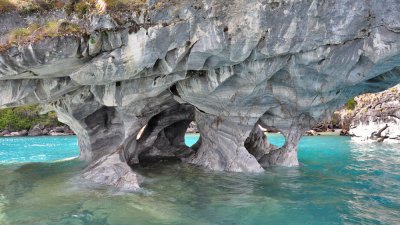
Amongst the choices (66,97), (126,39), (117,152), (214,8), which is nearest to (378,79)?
(214,8)

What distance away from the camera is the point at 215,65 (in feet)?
47.4

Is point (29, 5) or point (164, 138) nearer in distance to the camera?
point (29, 5)

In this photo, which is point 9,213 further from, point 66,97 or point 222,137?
point 222,137

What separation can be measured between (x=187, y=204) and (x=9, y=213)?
238 inches

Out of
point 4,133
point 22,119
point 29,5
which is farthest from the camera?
point 22,119

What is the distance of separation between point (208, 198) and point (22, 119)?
2637 inches

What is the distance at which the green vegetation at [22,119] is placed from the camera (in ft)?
223

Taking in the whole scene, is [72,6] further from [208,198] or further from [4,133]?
[4,133]

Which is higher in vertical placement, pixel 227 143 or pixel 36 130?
pixel 227 143

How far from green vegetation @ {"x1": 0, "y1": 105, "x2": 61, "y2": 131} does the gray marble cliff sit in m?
54.2

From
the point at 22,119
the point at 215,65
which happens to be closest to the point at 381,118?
the point at 215,65

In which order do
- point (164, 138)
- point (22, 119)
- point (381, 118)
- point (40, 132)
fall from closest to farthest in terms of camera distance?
point (164, 138) < point (381, 118) < point (40, 132) < point (22, 119)

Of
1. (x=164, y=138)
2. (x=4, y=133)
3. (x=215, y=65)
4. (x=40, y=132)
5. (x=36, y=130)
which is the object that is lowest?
(x=4, y=133)

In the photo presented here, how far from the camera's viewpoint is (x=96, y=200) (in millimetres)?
12469
